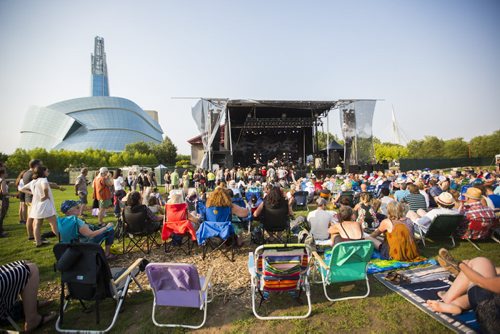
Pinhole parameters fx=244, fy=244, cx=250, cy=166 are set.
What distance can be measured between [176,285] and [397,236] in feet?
10.7

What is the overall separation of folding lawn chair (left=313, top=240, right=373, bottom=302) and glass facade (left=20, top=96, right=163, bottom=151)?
80971mm

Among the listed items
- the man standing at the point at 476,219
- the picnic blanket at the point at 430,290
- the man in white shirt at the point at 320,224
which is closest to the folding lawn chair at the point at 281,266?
the picnic blanket at the point at 430,290

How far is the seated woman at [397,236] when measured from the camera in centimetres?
364

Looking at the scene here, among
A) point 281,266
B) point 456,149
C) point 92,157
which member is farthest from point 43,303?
point 456,149

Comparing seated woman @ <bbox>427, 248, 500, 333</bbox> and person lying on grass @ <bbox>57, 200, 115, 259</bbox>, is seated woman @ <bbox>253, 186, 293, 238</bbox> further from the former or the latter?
person lying on grass @ <bbox>57, 200, 115, 259</bbox>

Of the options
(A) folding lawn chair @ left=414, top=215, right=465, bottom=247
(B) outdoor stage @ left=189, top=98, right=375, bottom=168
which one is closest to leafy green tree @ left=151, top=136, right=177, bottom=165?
(B) outdoor stage @ left=189, top=98, right=375, bottom=168

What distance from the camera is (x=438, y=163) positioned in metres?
33.4

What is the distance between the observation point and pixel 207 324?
2623 mm

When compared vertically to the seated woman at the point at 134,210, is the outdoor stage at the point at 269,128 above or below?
above

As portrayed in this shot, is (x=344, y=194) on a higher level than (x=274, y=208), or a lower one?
lower

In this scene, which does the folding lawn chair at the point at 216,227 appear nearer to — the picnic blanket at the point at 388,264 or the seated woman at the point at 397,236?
the picnic blanket at the point at 388,264

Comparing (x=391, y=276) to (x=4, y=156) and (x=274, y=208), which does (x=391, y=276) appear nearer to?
(x=274, y=208)

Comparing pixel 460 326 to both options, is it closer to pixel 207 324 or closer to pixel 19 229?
pixel 207 324

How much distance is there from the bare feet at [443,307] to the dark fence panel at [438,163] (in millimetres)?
29020
